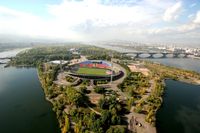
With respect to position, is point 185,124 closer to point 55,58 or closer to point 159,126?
point 159,126

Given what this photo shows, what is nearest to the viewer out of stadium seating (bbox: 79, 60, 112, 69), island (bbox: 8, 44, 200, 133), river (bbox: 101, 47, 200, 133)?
island (bbox: 8, 44, 200, 133)

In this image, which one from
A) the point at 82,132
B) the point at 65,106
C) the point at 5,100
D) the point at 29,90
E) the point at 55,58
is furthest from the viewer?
the point at 55,58

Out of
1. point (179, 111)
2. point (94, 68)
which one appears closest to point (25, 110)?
point (179, 111)

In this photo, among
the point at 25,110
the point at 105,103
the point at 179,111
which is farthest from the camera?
the point at 179,111

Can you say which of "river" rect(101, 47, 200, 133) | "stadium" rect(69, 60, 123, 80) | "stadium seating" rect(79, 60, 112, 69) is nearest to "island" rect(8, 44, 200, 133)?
"river" rect(101, 47, 200, 133)

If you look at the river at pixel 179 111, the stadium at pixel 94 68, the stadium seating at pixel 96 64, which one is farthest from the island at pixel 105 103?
the stadium seating at pixel 96 64

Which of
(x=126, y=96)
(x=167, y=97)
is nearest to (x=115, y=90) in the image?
(x=126, y=96)

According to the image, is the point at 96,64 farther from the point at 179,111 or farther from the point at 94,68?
the point at 179,111

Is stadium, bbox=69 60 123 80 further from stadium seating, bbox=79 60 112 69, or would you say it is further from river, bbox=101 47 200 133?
river, bbox=101 47 200 133
